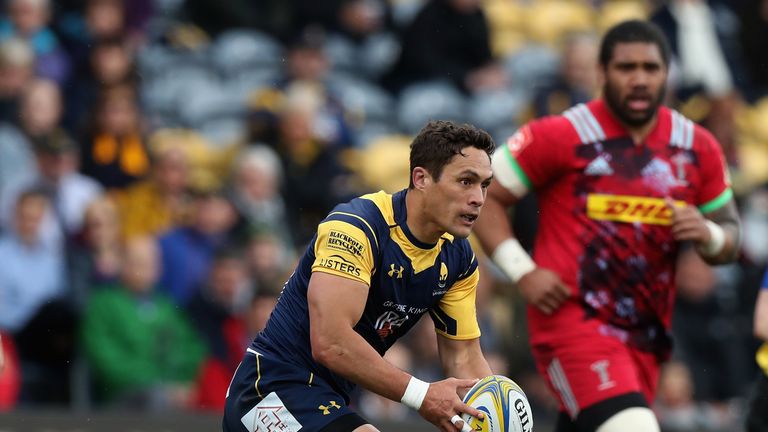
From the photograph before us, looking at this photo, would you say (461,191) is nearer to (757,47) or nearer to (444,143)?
(444,143)

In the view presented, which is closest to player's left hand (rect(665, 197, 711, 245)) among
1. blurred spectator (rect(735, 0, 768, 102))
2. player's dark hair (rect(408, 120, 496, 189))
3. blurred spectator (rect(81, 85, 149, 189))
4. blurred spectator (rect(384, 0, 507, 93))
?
player's dark hair (rect(408, 120, 496, 189))

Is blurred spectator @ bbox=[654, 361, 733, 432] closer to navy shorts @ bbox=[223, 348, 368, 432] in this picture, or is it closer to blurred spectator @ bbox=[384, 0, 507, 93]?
blurred spectator @ bbox=[384, 0, 507, 93]

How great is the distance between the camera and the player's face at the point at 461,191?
6.50m

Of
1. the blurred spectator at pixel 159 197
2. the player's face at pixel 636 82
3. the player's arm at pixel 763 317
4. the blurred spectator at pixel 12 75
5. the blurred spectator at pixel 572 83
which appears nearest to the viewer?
the player's arm at pixel 763 317

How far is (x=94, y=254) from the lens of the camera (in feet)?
37.2

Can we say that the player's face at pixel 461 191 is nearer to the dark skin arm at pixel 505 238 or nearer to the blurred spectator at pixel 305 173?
the dark skin arm at pixel 505 238

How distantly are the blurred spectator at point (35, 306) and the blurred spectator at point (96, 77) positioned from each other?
61.0 inches

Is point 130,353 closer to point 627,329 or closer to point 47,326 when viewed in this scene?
point 47,326

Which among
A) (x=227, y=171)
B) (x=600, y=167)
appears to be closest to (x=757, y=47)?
(x=227, y=171)

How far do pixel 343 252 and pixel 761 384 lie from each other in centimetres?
287

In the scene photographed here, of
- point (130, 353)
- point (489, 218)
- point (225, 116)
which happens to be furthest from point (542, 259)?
point (225, 116)

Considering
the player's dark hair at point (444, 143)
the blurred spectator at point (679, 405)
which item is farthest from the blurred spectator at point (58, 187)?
the player's dark hair at point (444, 143)

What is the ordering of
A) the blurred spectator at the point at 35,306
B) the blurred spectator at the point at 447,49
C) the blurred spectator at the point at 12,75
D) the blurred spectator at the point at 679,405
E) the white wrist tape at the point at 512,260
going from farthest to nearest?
the blurred spectator at the point at 447,49 < the blurred spectator at the point at 679,405 < the blurred spectator at the point at 12,75 < the blurred spectator at the point at 35,306 < the white wrist tape at the point at 512,260

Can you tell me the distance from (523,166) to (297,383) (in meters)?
2.24
